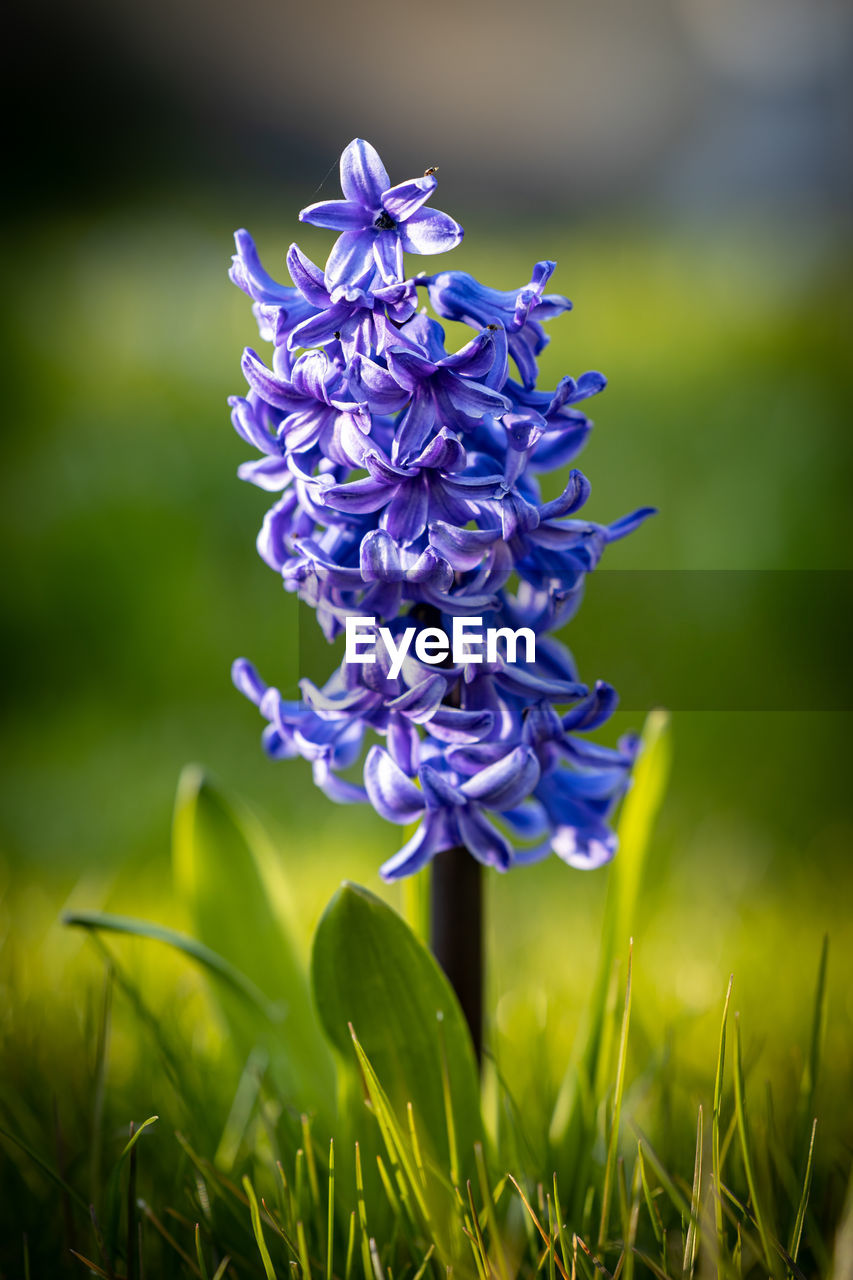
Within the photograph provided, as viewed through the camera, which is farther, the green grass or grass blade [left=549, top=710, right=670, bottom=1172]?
grass blade [left=549, top=710, right=670, bottom=1172]

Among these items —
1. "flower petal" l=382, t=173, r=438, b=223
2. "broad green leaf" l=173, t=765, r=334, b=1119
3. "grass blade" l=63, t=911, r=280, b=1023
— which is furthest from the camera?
"broad green leaf" l=173, t=765, r=334, b=1119

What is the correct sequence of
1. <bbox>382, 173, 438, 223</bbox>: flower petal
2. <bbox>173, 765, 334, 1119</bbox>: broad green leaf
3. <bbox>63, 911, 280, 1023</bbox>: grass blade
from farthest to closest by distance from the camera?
<bbox>173, 765, 334, 1119</bbox>: broad green leaf → <bbox>63, 911, 280, 1023</bbox>: grass blade → <bbox>382, 173, 438, 223</bbox>: flower petal

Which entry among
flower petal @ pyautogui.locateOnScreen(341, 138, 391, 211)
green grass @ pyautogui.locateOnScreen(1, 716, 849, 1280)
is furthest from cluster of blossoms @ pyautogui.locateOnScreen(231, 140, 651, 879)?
green grass @ pyautogui.locateOnScreen(1, 716, 849, 1280)

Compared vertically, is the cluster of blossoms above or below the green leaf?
above

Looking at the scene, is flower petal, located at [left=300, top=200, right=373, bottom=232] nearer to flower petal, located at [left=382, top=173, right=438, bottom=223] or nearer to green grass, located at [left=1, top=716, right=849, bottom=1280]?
flower petal, located at [left=382, top=173, right=438, bottom=223]

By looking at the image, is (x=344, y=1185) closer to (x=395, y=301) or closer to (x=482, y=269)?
(x=395, y=301)

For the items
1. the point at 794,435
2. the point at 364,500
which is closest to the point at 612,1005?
the point at 364,500

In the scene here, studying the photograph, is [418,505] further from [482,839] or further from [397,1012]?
[397,1012]
